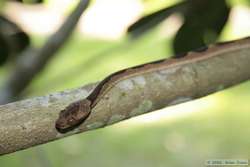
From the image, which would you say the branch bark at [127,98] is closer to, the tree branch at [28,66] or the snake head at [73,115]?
the snake head at [73,115]

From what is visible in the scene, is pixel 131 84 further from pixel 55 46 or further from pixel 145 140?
pixel 145 140

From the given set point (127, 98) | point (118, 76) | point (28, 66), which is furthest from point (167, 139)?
point (127, 98)

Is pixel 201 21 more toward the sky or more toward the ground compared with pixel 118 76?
more toward the sky

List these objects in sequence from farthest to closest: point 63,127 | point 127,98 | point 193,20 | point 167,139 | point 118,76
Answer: point 167,139 < point 193,20 < point 118,76 < point 127,98 < point 63,127

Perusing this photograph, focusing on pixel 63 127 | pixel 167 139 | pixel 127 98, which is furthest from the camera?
pixel 167 139

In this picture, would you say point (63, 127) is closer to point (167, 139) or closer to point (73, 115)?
point (73, 115)

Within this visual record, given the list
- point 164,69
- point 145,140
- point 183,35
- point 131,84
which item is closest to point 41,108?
point 131,84

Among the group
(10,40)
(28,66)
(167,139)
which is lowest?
(167,139)
